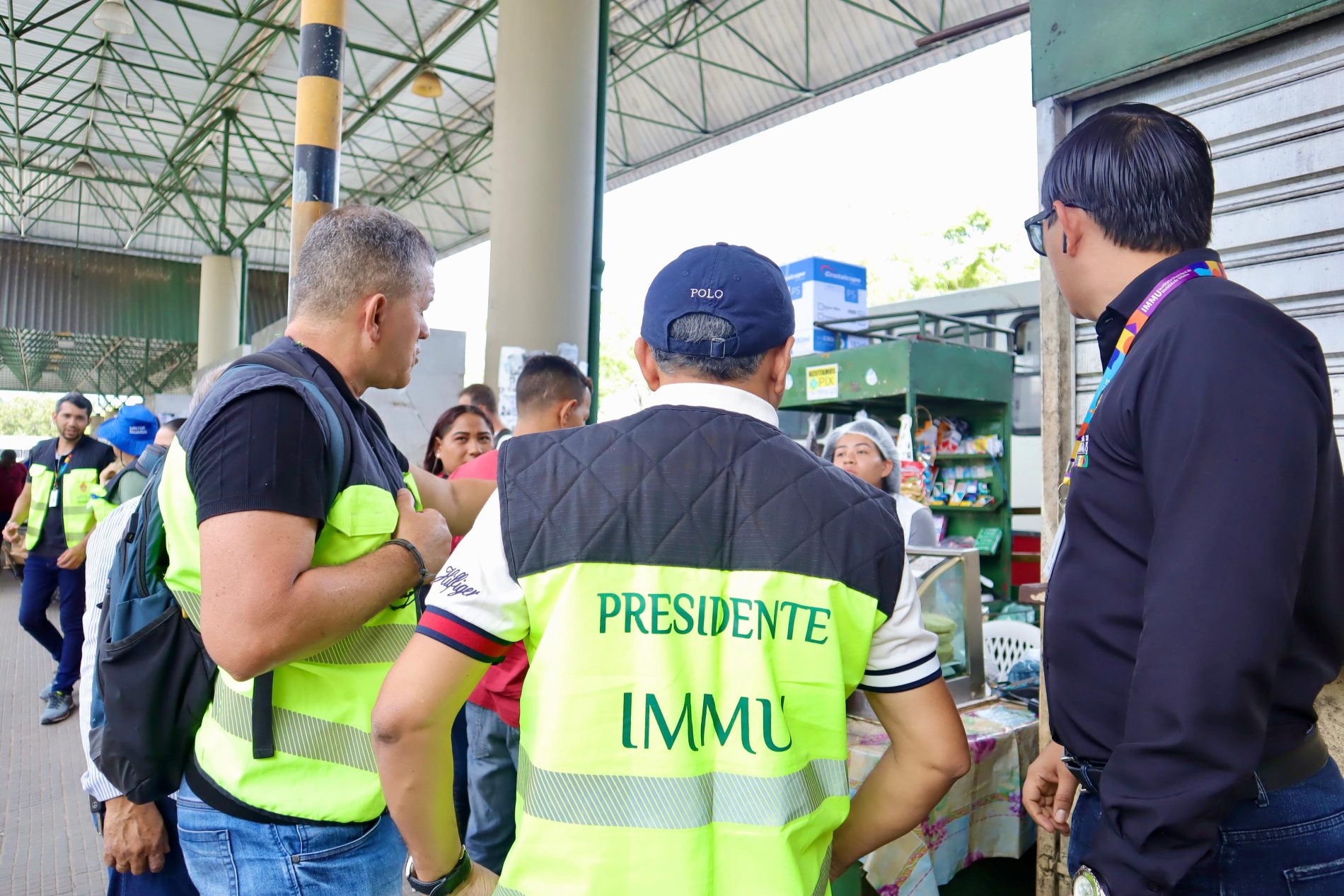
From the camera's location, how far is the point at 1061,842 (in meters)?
2.38

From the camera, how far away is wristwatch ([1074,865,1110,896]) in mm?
1210

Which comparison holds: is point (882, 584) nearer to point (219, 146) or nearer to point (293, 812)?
point (293, 812)

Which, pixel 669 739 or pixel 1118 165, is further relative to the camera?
pixel 1118 165

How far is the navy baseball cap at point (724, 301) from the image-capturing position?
4.51 ft

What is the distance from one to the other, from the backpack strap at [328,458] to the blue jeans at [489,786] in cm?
165

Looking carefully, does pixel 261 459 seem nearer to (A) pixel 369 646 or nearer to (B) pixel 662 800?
(A) pixel 369 646

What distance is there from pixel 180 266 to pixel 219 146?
246 inches

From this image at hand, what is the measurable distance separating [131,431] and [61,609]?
1.75 m

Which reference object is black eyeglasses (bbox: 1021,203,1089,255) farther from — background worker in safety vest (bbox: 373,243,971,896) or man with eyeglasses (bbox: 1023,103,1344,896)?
background worker in safety vest (bbox: 373,243,971,896)

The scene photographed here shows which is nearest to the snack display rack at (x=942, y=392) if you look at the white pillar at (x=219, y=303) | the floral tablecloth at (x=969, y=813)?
the floral tablecloth at (x=969, y=813)

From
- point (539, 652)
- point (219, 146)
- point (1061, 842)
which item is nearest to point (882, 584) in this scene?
point (539, 652)

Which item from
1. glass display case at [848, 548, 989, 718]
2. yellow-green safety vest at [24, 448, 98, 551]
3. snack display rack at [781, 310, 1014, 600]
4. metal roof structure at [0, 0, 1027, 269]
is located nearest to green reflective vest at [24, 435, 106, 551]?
yellow-green safety vest at [24, 448, 98, 551]

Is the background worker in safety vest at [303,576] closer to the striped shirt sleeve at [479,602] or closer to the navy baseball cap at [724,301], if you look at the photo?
the striped shirt sleeve at [479,602]

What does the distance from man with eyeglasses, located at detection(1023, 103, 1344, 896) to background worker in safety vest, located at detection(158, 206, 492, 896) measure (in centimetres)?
116
